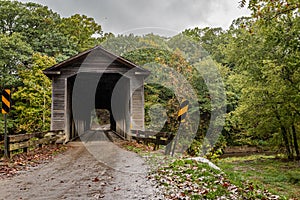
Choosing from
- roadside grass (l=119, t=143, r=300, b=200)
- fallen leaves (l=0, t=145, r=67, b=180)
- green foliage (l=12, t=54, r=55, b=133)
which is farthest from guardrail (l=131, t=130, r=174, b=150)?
green foliage (l=12, t=54, r=55, b=133)

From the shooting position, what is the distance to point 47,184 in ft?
18.1

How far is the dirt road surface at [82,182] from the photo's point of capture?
4681 millimetres

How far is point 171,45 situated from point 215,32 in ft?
60.2

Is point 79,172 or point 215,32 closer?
point 79,172

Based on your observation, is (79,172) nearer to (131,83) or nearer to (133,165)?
(133,165)

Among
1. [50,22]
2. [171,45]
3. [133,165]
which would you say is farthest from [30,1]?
[133,165]

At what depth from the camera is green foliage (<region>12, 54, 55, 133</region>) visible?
22672 mm

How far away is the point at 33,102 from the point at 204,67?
1571 cm

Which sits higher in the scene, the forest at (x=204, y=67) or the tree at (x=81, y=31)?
the tree at (x=81, y=31)

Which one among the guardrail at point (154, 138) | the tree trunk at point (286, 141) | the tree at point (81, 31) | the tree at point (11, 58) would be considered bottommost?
the tree trunk at point (286, 141)

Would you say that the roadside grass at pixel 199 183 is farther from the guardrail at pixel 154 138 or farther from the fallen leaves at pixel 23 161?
the fallen leaves at pixel 23 161

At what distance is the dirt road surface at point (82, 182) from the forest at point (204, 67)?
10.7 ft

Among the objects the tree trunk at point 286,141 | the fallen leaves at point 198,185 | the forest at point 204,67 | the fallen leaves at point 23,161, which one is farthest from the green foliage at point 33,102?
the fallen leaves at point 198,185

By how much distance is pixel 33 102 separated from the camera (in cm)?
2267
